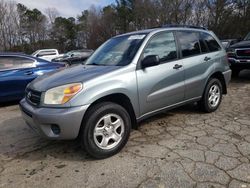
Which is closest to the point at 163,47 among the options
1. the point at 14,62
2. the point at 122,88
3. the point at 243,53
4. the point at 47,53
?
the point at 122,88

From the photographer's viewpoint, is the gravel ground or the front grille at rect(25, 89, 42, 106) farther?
the front grille at rect(25, 89, 42, 106)

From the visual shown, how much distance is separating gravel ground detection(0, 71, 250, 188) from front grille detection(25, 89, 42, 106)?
2.53 feet

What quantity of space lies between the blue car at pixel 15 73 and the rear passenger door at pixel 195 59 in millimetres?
4068

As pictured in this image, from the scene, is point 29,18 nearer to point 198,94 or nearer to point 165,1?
point 165,1

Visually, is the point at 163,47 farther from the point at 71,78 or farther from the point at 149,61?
the point at 71,78

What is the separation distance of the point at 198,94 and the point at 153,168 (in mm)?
2137

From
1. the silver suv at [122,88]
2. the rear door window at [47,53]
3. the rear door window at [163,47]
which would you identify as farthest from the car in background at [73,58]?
the rear door window at [163,47]

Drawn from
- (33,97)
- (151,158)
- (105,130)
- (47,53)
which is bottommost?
(151,158)

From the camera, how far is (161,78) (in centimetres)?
386

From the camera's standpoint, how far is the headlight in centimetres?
307

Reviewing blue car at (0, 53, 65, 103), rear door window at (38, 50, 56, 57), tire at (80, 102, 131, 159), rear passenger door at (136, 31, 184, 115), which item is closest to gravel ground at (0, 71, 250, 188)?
tire at (80, 102, 131, 159)

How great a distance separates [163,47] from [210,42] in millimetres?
1408

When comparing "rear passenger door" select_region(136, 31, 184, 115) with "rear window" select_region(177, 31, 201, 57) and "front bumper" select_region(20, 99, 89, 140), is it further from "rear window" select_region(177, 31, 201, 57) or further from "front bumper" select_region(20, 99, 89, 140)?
"front bumper" select_region(20, 99, 89, 140)

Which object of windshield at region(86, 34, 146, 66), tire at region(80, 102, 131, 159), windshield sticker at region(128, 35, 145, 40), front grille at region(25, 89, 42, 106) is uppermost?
windshield sticker at region(128, 35, 145, 40)
